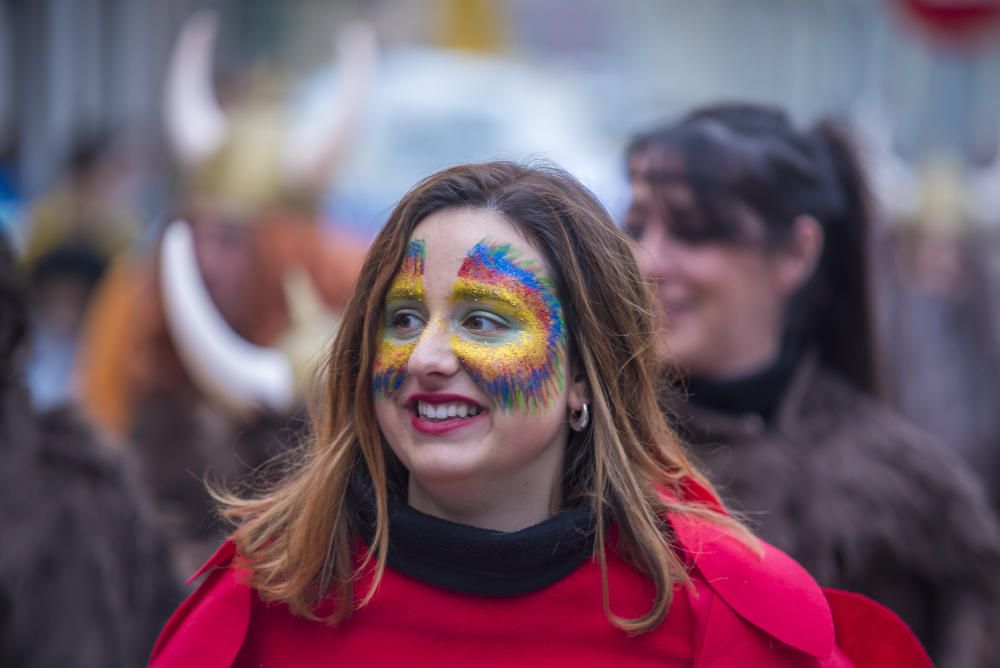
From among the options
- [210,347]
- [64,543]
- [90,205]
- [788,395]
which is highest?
[788,395]

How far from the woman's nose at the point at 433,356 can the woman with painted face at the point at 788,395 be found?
121cm

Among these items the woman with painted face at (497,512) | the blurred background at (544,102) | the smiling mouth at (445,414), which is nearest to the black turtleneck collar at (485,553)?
Answer: the woman with painted face at (497,512)

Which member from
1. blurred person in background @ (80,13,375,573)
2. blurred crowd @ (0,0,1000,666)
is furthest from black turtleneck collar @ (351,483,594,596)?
blurred person in background @ (80,13,375,573)

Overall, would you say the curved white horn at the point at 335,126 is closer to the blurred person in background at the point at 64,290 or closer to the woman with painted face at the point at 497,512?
the blurred person in background at the point at 64,290

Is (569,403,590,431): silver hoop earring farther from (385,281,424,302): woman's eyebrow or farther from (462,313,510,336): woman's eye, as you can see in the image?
(385,281,424,302): woman's eyebrow

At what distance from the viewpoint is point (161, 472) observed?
15.5 feet

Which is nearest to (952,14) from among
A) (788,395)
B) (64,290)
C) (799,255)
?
(64,290)

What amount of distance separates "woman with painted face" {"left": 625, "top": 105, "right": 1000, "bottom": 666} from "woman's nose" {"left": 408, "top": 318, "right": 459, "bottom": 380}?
3.96 ft

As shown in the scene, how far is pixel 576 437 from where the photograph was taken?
2.69 m

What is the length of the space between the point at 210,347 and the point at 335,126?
126cm

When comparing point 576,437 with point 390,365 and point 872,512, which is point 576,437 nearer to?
point 390,365

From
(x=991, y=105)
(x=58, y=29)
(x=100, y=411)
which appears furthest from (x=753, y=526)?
(x=991, y=105)

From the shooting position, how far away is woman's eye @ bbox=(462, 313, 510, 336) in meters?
2.50

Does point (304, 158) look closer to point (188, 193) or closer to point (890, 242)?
point (188, 193)
